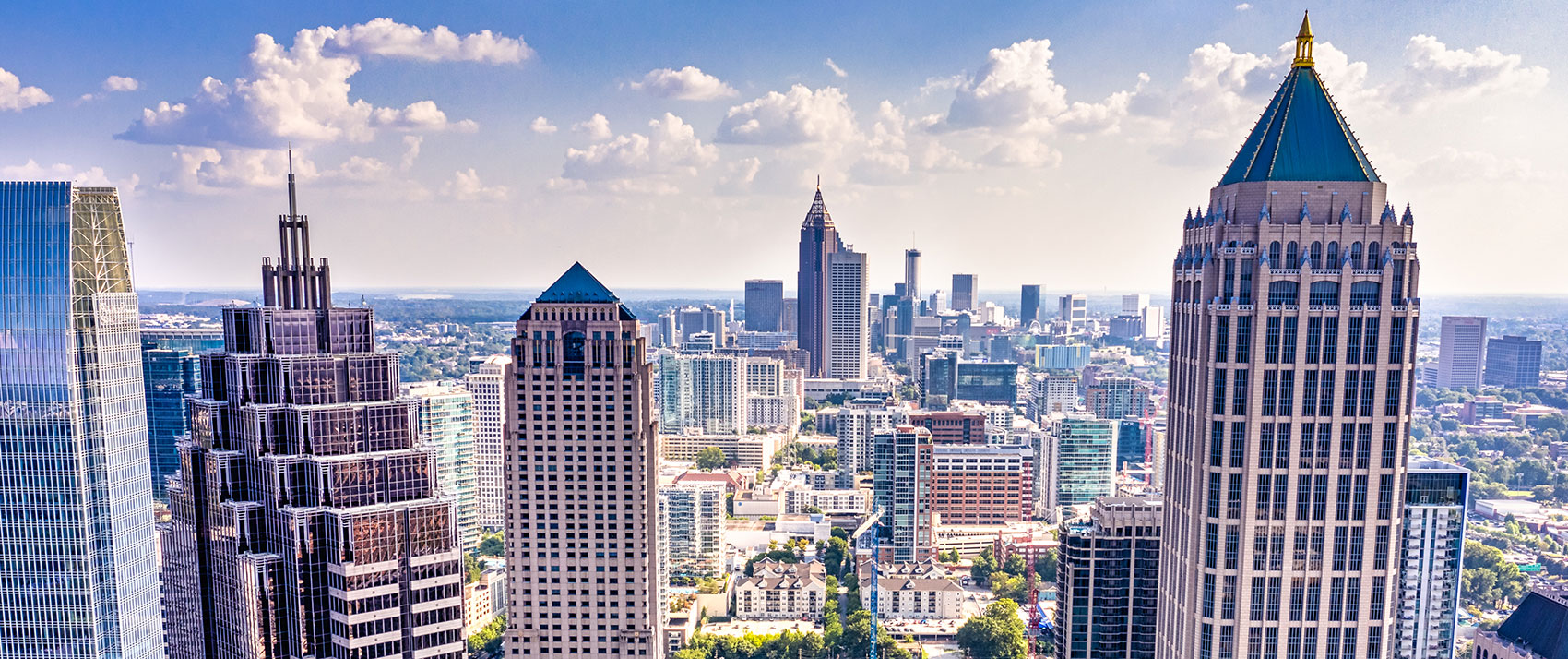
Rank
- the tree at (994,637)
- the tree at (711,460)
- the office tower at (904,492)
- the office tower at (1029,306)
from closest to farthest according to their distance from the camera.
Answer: the tree at (994,637) → the office tower at (904,492) → the tree at (711,460) → the office tower at (1029,306)

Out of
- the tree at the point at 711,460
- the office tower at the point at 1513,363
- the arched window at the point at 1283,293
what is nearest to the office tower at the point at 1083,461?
the tree at the point at 711,460

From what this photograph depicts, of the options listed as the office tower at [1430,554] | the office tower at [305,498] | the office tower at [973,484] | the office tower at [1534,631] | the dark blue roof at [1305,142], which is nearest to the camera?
the office tower at [305,498]

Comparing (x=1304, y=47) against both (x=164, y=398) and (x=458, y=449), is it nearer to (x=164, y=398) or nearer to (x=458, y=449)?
(x=458, y=449)

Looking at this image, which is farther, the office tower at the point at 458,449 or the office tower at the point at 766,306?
the office tower at the point at 766,306

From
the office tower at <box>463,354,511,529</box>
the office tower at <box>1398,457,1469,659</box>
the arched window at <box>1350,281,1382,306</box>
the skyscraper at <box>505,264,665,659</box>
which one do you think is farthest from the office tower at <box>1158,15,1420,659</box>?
the office tower at <box>463,354,511,529</box>

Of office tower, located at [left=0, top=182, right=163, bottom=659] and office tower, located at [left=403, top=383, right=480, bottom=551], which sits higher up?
office tower, located at [left=0, top=182, right=163, bottom=659]

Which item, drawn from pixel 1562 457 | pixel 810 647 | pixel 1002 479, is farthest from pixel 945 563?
pixel 1562 457

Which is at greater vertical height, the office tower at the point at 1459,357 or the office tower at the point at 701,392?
the office tower at the point at 1459,357

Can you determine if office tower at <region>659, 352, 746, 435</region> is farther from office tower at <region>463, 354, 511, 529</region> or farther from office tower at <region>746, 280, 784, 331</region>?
office tower at <region>746, 280, 784, 331</region>

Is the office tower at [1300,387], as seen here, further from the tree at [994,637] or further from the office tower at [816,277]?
the office tower at [816,277]
